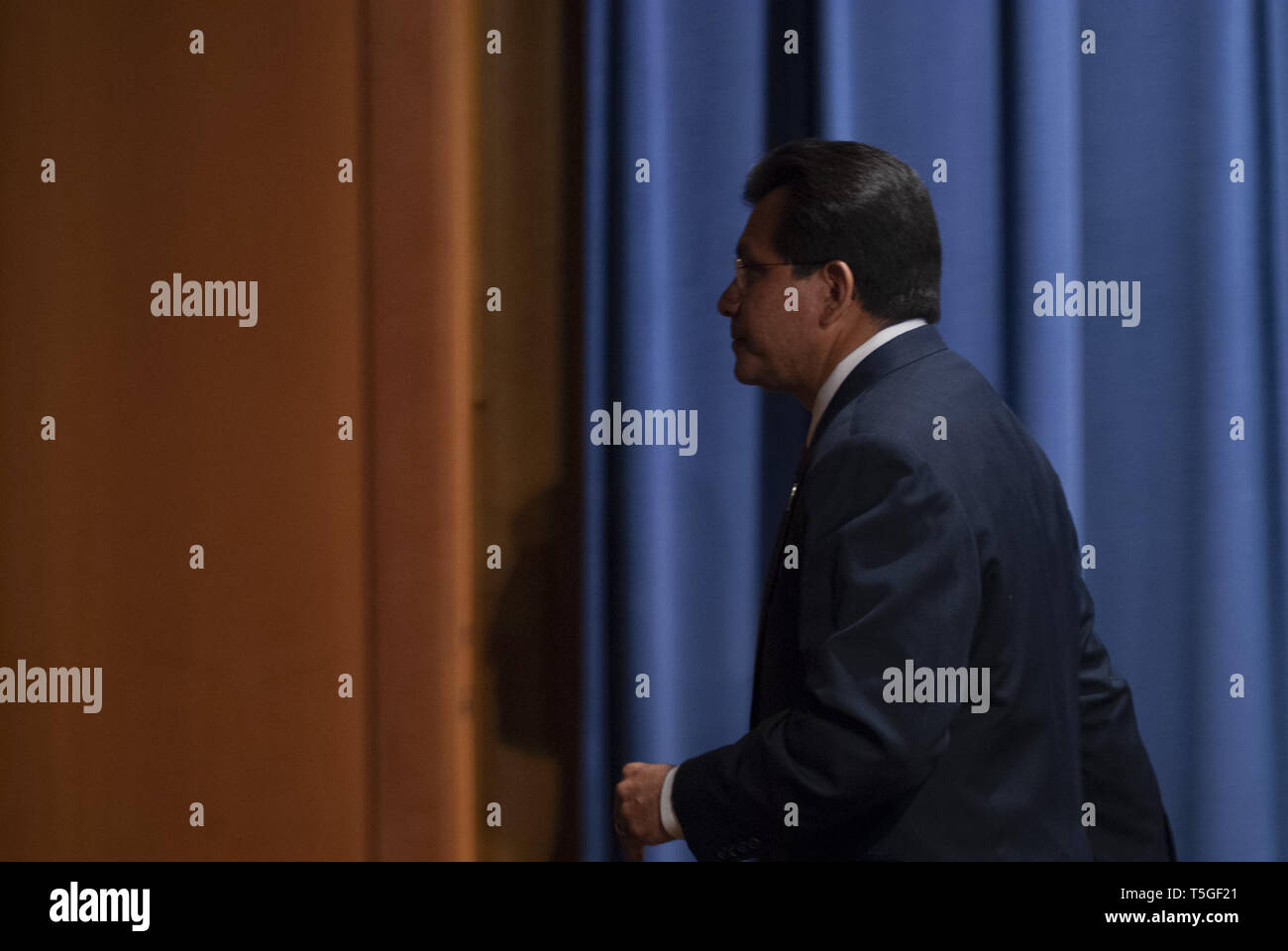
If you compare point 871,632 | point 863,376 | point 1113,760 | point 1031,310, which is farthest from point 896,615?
point 1031,310

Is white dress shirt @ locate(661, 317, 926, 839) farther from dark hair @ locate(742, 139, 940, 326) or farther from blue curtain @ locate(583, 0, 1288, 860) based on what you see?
blue curtain @ locate(583, 0, 1288, 860)

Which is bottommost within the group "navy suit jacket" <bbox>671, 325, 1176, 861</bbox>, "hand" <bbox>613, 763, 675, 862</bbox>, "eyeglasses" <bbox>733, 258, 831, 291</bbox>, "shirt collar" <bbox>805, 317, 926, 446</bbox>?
"hand" <bbox>613, 763, 675, 862</bbox>

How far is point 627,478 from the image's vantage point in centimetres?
135

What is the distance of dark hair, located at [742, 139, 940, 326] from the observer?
1.12m

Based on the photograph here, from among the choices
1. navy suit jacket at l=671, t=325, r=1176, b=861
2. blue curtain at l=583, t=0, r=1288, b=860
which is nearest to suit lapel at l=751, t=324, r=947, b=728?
navy suit jacket at l=671, t=325, r=1176, b=861

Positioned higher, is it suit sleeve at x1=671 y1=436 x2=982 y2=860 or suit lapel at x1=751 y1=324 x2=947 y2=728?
suit lapel at x1=751 y1=324 x2=947 y2=728

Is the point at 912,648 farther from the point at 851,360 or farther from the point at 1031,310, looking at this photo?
the point at 1031,310

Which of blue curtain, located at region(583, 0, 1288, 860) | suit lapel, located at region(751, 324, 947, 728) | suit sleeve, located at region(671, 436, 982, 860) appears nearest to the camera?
suit sleeve, located at region(671, 436, 982, 860)

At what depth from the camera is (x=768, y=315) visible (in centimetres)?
118

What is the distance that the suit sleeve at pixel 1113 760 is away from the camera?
113cm

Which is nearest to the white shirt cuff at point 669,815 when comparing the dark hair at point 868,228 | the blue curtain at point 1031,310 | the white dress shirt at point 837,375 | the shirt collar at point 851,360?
the white dress shirt at point 837,375

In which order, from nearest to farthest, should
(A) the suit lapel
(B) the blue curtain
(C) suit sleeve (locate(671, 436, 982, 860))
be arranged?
1. (C) suit sleeve (locate(671, 436, 982, 860))
2. (A) the suit lapel
3. (B) the blue curtain

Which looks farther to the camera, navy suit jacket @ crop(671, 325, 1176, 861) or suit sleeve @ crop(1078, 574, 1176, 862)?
suit sleeve @ crop(1078, 574, 1176, 862)
